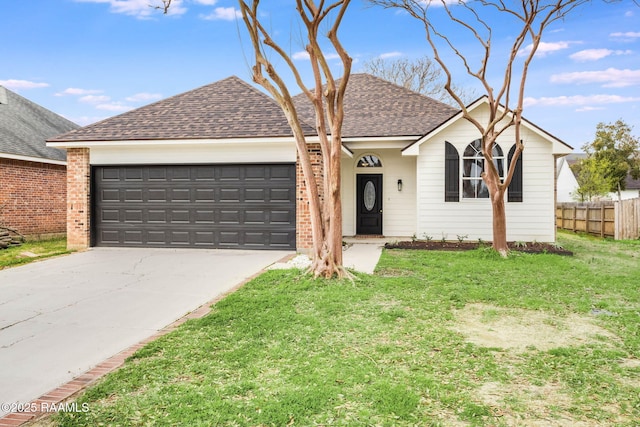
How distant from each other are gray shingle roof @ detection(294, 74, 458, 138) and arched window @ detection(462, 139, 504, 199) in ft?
4.12

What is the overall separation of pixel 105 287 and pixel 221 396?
5.02 m

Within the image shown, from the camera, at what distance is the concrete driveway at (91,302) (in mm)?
4195

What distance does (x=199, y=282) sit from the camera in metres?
7.88

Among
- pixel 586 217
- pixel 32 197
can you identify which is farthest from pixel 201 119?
pixel 586 217

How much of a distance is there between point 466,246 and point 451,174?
85.0 inches

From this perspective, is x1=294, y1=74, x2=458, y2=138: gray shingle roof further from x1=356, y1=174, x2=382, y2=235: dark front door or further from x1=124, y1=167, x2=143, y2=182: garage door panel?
x1=124, y1=167, x2=143, y2=182: garage door panel

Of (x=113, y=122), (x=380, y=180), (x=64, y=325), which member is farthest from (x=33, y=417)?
(x=380, y=180)

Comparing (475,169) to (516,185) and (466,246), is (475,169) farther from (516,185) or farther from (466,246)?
(466,246)

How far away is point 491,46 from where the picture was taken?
36.9ft

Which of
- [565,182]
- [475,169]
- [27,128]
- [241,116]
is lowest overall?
[475,169]

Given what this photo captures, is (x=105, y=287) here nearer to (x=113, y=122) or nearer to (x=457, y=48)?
(x=113, y=122)

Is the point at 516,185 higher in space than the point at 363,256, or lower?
higher

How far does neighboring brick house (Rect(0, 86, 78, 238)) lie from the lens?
1411cm

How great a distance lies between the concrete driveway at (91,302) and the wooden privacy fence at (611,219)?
39.4 feet
